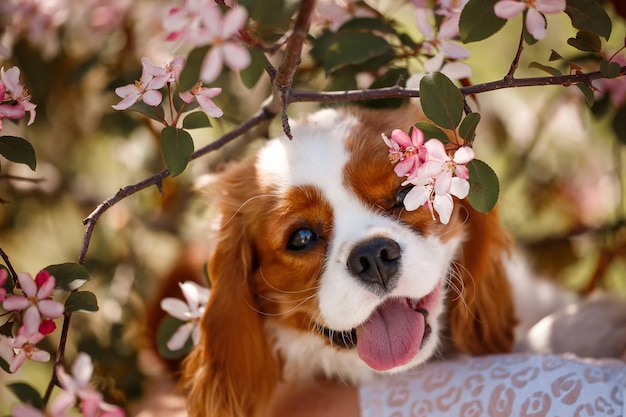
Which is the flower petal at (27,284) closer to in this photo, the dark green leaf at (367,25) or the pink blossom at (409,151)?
the pink blossom at (409,151)

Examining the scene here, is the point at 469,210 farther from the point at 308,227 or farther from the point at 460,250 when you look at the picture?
the point at 308,227

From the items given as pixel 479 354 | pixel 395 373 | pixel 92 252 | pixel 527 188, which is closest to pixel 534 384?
pixel 395 373

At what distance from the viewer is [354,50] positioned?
1.64 meters

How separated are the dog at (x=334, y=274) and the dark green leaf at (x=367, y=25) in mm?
220

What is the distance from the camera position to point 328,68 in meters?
1.63

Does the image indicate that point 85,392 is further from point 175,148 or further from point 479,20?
point 479,20

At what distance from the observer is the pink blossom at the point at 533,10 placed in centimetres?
121

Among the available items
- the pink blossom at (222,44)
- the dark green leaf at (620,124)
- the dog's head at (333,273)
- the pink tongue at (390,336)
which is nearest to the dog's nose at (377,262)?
the dog's head at (333,273)

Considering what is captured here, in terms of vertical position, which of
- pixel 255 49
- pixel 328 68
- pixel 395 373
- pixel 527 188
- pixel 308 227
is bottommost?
pixel 527 188

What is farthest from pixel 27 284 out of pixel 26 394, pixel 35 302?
pixel 26 394

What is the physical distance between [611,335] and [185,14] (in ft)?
4.79

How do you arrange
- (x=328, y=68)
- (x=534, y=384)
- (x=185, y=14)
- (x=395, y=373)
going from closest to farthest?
(x=185, y=14) → (x=534, y=384) → (x=328, y=68) → (x=395, y=373)

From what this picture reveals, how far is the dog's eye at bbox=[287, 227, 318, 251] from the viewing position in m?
1.71

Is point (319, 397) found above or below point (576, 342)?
below
